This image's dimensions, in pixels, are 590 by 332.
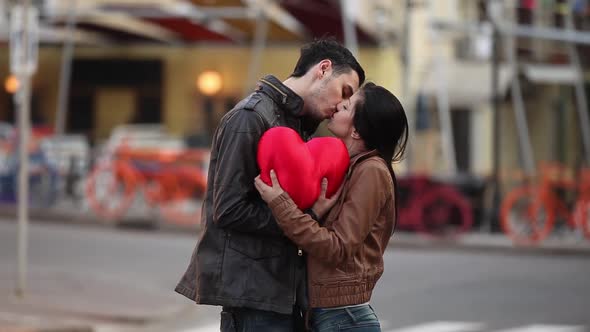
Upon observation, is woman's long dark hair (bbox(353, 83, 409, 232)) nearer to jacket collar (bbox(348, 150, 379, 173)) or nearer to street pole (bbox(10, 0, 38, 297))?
jacket collar (bbox(348, 150, 379, 173))

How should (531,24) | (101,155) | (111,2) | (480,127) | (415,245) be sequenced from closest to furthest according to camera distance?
1. (415,245)
2. (101,155)
3. (531,24)
4. (111,2)
5. (480,127)

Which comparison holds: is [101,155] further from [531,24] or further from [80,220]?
[531,24]

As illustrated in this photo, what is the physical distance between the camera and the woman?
14.9 feet

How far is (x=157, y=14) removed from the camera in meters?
28.8

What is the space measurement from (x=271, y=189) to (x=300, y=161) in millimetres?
135

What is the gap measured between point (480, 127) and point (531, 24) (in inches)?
495

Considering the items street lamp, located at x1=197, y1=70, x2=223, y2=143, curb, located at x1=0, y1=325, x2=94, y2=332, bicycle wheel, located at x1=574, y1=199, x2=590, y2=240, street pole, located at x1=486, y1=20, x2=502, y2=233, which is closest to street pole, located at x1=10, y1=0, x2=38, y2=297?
curb, located at x1=0, y1=325, x2=94, y2=332

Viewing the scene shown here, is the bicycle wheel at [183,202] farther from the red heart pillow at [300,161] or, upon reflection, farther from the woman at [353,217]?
the red heart pillow at [300,161]

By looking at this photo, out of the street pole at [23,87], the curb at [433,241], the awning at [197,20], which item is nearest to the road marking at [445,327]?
the street pole at [23,87]

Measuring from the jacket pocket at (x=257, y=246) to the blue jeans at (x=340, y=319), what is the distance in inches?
10.4

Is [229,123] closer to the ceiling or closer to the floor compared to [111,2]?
closer to the floor

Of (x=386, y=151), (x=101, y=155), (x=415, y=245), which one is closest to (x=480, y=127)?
(x=101, y=155)

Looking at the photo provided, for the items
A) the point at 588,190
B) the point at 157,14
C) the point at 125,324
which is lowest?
the point at 125,324

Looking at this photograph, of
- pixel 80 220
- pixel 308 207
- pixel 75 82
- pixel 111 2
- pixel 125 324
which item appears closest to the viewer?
pixel 308 207
